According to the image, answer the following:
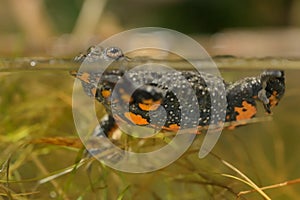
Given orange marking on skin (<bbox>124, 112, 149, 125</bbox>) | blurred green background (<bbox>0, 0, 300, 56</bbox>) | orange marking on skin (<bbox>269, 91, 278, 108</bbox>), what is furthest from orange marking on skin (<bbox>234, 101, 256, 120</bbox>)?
blurred green background (<bbox>0, 0, 300, 56</bbox>)

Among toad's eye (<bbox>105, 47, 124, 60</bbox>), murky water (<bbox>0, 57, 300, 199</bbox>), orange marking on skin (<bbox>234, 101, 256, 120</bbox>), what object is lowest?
murky water (<bbox>0, 57, 300, 199</bbox>)

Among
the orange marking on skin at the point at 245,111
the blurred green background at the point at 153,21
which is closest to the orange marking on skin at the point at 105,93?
the orange marking on skin at the point at 245,111

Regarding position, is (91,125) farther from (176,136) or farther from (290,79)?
(290,79)

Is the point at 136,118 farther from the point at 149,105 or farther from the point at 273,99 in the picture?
the point at 273,99

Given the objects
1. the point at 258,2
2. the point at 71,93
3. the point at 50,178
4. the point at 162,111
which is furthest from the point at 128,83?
the point at 258,2

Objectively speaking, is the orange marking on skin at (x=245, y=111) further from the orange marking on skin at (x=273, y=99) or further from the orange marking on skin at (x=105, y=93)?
the orange marking on skin at (x=105, y=93)

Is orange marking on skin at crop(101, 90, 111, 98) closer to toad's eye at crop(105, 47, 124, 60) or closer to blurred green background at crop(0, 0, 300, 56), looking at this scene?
toad's eye at crop(105, 47, 124, 60)
